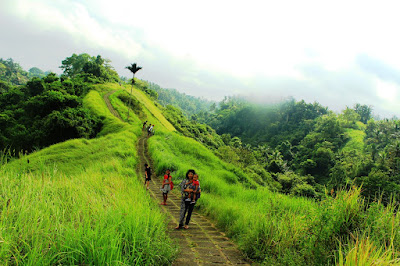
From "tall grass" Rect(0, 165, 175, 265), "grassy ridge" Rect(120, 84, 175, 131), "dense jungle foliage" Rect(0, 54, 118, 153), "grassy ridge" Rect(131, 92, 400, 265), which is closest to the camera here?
"tall grass" Rect(0, 165, 175, 265)

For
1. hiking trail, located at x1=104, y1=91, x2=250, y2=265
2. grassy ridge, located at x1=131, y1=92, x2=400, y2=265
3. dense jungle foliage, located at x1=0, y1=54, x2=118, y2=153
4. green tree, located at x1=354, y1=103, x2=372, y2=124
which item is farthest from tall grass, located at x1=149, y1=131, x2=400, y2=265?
green tree, located at x1=354, y1=103, x2=372, y2=124

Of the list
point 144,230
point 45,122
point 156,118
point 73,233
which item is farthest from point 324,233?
point 156,118

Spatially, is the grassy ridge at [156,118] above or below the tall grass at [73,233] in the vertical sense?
above

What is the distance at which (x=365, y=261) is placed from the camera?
2.84 m

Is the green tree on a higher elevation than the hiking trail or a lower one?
higher

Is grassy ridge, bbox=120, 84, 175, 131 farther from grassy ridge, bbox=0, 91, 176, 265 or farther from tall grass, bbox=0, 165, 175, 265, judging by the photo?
tall grass, bbox=0, 165, 175, 265

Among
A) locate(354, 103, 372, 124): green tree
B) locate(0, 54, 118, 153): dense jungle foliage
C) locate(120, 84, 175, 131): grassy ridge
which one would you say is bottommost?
locate(0, 54, 118, 153): dense jungle foliage

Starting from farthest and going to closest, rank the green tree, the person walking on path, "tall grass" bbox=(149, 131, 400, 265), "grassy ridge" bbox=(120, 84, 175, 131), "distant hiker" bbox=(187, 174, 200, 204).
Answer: the green tree → "grassy ridge" bbox=(120, 84, 175, 131) → "distant hiker" bbox=(187, 174, 200, 204) → the person walking on path → "tall grass" bbox=(149, 131, 400, 265)

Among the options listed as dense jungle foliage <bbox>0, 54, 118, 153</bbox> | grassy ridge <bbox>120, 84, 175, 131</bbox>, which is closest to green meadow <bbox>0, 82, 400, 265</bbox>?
dense jungle foliage <bbox>0, 54, 118, 153</bbox>

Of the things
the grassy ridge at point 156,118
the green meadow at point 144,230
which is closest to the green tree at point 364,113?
the grassy ridge at point 156,118

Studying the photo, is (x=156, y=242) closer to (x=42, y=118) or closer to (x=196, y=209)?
(x=196, y=209)

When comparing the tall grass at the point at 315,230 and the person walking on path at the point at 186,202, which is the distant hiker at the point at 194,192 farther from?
the tall grass at the point at 315,230

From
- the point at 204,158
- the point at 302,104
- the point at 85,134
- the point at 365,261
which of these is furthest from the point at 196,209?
the point at 302,104

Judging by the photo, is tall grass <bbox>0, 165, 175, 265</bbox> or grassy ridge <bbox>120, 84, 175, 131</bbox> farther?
grassy ridge <bbox>120, 84, 175, 131</bbox>
